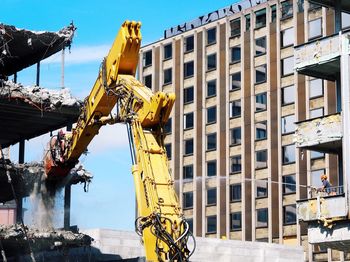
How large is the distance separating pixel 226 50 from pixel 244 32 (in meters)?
3.22

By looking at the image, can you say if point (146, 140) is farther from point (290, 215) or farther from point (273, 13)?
point (273, 13)

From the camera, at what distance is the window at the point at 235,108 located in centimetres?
9700

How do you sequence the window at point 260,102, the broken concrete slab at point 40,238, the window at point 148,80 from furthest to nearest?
the window at point 148,80
the window at point 260,102
the broken concrete slab at point 40,238

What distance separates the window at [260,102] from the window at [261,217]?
434 inches

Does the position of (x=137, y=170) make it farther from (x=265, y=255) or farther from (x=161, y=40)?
(x=161, y=40)

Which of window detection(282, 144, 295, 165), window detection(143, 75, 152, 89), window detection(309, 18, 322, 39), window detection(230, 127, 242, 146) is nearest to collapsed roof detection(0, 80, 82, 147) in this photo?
window detection(282, 144, 295, 165)

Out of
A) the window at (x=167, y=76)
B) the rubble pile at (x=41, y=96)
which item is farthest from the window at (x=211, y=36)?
the rubble pile at (x=41, y=96)

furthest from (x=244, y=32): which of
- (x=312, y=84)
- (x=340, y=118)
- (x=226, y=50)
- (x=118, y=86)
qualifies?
(x=118, y=86)

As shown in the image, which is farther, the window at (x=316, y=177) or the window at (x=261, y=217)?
the window at (x=261, y=217)

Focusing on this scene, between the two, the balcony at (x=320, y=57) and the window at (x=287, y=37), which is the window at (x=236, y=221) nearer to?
the window at (x=287, y=37)

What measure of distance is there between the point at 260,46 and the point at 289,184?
1633 cm

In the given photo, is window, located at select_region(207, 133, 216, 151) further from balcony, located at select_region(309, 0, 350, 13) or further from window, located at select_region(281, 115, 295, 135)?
balcony, located at select_region(309, 0, 350, 13)

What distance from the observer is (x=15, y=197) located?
51.4 metres

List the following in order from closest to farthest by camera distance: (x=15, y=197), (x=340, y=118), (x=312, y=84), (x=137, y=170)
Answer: (x=137, y=170) < (x=340, y=118) < (x=15, y=197) < (x=312, y=84)
